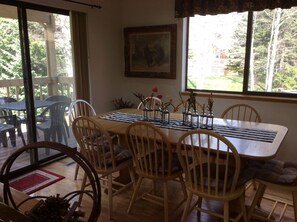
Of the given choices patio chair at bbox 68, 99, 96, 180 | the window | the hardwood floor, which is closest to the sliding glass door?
patio chair at bbox 68, 99, 96, 180

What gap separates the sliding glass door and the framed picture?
101cm

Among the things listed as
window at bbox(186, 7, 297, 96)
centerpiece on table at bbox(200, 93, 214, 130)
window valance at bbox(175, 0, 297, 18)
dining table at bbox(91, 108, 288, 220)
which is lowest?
dining table at bbox(91, 108, 288, 220)

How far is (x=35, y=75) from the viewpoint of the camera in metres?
3.20

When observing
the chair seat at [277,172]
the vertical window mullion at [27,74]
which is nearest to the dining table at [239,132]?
the chair seat at [277,172]

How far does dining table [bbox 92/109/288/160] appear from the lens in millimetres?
1739

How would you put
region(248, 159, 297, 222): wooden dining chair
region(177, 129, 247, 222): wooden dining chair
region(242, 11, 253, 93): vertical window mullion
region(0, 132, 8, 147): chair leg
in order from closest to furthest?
region(177, 129, 247, 222): wooden dining chair
region(248, 159, 297, 222): wooden dining chair
region(0, 132, 8, 147): chair leg
region(242, 11, 253, 93): vertical window mullion

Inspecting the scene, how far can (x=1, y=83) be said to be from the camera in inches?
112

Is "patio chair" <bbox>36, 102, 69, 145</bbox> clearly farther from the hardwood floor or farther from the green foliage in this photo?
the green foliage

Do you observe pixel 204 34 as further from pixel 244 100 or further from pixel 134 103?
pixel 134 103

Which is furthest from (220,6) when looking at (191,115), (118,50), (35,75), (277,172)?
(35,75)

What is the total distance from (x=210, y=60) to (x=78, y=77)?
191 cm

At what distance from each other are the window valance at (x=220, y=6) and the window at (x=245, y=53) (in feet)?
0.64

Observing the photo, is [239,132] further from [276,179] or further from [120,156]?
[120,156]

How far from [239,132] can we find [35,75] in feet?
8.29
